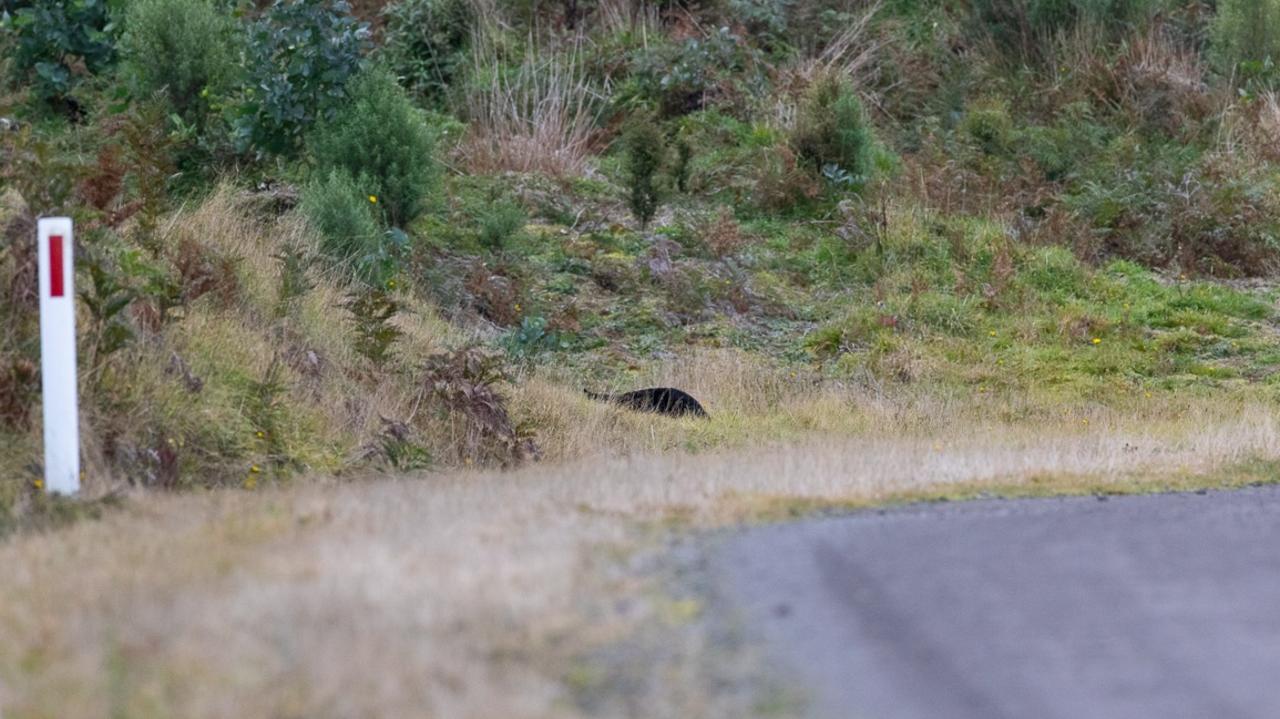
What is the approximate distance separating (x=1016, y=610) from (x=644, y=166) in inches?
471

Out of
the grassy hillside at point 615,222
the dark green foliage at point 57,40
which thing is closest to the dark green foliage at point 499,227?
the grassy hillside at point 615,222

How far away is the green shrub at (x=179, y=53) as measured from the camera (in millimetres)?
16141

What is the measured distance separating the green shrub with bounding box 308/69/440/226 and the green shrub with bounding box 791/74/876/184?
4.78 m

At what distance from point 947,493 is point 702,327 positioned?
745 cm

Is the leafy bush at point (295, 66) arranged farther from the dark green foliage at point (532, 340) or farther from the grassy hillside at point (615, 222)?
the dark green foliage at point (532, 340)

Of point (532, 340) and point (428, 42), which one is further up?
point (428, 42)

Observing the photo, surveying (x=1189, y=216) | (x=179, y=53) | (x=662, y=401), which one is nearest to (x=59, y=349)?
(x=662, y=401)

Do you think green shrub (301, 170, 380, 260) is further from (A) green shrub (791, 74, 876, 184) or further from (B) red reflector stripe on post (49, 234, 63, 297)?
(B) red reflector stripe on post (49, 234, 63, 297)

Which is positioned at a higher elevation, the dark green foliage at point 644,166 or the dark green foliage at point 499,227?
the dark green foliage at point 644,166

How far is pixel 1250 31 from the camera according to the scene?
2120cm

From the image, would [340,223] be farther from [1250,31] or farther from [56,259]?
[1250,31]

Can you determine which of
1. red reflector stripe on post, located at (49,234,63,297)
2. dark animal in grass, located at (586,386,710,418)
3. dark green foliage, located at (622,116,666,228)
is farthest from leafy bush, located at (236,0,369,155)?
red reflector stripe on post, located at (49,234,63,297)

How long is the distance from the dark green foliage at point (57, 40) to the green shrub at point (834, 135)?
7510mm

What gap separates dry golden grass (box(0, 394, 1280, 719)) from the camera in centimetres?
434
